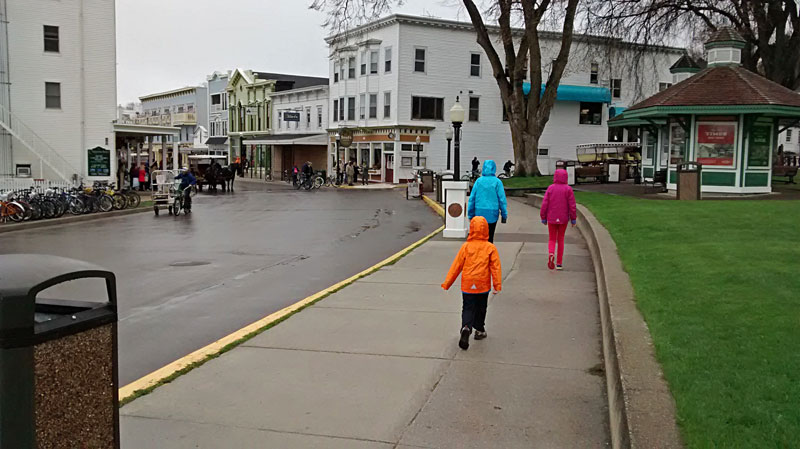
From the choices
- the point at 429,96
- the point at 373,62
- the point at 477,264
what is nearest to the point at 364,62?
the point at 373,62

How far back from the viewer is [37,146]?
33.5 metres

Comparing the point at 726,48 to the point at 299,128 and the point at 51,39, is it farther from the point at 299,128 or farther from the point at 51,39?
the point at 299,128

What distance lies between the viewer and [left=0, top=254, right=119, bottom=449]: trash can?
273 cm

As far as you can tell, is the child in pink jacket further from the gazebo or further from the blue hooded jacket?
the gazebo

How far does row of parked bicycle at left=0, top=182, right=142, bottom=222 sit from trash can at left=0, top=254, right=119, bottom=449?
70.6 ft

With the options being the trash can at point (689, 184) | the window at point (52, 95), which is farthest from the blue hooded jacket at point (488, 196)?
the window at point (52, 95)

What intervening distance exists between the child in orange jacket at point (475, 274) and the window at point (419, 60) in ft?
148

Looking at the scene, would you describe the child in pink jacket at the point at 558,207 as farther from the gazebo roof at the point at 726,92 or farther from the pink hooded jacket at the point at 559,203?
the gazebo roof at the point at 726,92

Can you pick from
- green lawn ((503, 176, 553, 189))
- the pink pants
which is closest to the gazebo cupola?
green lawn ((503, 176, 553, 189))

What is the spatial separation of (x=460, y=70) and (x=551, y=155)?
1042cm

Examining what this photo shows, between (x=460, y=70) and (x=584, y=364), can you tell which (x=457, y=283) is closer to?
(x=584, y=364)

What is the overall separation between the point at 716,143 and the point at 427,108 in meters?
30.1

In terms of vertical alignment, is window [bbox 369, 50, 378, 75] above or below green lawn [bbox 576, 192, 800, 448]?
above

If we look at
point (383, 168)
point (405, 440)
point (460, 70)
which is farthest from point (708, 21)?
point (405, 440)
